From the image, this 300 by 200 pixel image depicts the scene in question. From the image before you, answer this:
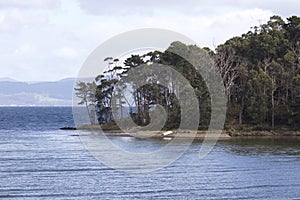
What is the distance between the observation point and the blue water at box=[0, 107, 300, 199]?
1521 inches

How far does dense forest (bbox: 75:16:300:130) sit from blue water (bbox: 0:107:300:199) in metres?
21.9

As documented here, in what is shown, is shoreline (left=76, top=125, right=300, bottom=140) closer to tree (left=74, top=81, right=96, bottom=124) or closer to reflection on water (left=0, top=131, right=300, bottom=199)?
reflection on water (left=0, top=131, right=300, bottom=199)

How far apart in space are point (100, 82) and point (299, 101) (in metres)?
38.2

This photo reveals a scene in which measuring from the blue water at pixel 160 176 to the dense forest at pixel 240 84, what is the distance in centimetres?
Result: 2192

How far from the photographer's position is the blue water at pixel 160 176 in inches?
1521

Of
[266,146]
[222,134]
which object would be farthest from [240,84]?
[266,146]

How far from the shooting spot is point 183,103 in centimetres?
9138

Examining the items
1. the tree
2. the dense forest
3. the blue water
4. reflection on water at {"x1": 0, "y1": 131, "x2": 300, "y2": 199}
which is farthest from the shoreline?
the tree

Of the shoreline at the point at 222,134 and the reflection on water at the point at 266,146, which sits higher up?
the shoreline at the point at 222,134

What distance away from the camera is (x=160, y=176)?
4641 cm

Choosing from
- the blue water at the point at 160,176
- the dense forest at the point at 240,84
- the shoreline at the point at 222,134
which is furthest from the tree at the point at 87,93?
the blue water at the point at 160,176

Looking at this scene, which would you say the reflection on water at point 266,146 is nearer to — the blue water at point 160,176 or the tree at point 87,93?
the blue water at point 160,176

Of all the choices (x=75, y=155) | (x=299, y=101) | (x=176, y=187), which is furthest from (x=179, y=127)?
(x=176, y=187)

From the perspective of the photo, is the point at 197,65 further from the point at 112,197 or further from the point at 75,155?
the point at 112,197
